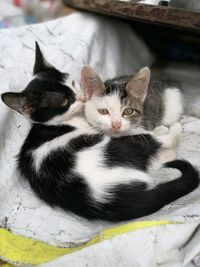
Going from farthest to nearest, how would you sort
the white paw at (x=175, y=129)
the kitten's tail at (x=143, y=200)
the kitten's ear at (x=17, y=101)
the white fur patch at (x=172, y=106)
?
the white fur patch at (x=172, y=106)
the white paw at (x=175, y=129)
the kitten's ear at (x=17, y=101)
the kitten's tail at (x=143, y=200)

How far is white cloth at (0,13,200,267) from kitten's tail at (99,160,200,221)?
0.03 m

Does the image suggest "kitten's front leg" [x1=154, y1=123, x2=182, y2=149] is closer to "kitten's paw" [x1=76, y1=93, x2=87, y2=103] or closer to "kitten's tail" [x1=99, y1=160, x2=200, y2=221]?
"kitten's tail" [x1=99, y1=160, x2=200, y2=221]

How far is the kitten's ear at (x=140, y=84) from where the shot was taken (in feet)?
4.09

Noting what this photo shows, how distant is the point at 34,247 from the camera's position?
3.34 ft

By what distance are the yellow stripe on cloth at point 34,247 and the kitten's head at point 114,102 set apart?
424mm

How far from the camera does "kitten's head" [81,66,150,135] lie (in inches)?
48.8

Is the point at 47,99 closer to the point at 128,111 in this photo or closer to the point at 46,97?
the point at 46,97

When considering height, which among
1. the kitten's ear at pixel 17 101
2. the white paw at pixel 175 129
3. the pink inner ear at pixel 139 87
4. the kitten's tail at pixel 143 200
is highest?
the pink inner ear at pixel 139 87

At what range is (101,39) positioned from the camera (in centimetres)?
196

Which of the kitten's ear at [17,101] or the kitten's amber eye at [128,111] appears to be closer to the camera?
the kitten's ear at [17,101]

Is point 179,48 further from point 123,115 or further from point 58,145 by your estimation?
point 58,145

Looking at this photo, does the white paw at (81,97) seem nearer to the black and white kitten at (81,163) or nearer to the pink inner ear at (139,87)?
the black and white kitten at (81,163)

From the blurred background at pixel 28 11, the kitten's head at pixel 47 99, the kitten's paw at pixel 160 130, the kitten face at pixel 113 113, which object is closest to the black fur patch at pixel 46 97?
the kitten's head at pixel 47 99

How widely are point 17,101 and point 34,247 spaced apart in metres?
0.52
